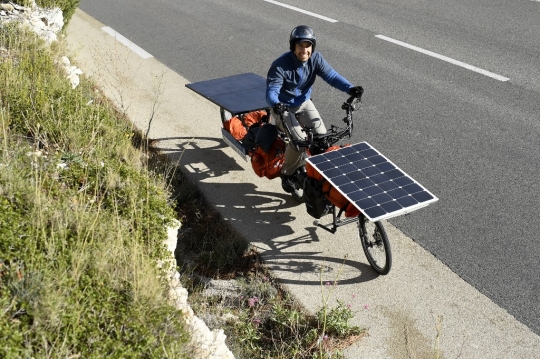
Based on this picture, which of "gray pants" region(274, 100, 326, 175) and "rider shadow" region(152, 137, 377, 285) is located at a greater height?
"gray pants" region(274, 100, 326, 175)

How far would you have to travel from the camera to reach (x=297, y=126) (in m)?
6.30

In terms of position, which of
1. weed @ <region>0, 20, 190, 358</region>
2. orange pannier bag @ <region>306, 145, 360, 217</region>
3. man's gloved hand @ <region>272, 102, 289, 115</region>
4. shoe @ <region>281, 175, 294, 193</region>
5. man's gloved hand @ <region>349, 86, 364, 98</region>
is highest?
man's gloved hand @ <region>349, 86, 364, 98</region>

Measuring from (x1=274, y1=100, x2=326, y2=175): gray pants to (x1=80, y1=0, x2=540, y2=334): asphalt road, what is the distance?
1.18m

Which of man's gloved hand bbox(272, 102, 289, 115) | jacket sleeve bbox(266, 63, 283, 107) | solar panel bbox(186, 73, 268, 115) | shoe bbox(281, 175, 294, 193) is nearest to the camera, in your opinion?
man's gloved hand bbox(272, 102, 289, 115)

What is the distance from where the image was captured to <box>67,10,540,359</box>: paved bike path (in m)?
4.91

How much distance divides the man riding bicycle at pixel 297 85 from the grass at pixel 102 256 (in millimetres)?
992

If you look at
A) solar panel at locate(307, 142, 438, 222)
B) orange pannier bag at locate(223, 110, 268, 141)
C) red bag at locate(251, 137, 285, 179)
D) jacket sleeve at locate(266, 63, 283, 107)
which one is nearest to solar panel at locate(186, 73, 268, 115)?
orange pannier bag at locate(223, 110, 268, 141)

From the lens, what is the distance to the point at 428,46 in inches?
441

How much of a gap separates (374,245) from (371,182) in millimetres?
653

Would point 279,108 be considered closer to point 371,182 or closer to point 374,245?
point 371,182

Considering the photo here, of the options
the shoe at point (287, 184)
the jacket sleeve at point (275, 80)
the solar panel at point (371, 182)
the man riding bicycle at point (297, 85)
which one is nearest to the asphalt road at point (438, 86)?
the solar panel at point (371, 182)

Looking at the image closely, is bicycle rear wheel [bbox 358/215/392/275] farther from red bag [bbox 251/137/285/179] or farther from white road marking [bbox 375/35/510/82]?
white road marking [bbox 375/35/510/82]

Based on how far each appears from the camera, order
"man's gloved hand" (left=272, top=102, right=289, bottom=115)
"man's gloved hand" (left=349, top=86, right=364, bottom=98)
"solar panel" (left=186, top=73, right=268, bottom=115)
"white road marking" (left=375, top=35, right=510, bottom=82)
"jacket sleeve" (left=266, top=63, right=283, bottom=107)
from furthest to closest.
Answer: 1. "white road marking" (left=375, top=35, right=510, bottom=82)
2. "solar panel" (left=186, top=73, right=268, bottom=115)
3. "jacket sleeve" (left=266, top=63, right=283, bottom=107)
4. "man's gloved hand" (left=349, top=86, right=364, bottom=98)
5. "man's gloved hand" (left=272, top=102, right=289, bottom=115)

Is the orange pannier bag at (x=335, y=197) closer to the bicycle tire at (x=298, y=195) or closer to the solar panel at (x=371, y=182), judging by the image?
the solar panel at (x=371, y=182)
